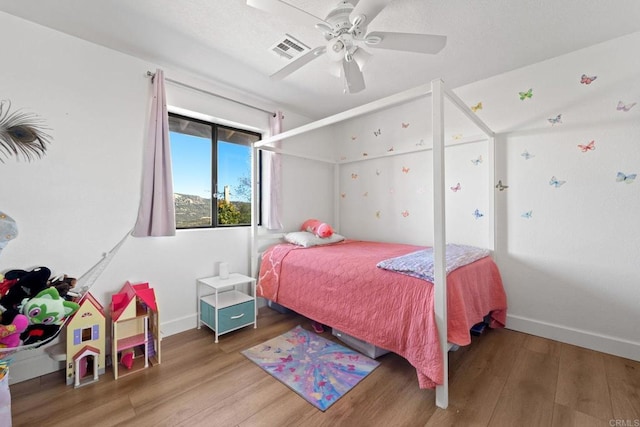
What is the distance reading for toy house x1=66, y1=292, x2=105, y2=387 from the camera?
5.43ft

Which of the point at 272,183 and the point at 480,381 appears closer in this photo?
the point at 480,381

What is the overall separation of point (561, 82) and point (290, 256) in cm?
275

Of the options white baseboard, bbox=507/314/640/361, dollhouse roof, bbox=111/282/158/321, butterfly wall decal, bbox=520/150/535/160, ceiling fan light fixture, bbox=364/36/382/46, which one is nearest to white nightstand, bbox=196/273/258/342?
dollhouse roof, bbox=111/282/158/321

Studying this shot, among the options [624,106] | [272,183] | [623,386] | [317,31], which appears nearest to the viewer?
[623,386]

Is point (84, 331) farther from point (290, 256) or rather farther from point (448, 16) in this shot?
point (448, 16)

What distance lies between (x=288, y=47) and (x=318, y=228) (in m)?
1.77

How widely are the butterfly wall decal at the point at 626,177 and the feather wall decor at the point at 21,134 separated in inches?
161

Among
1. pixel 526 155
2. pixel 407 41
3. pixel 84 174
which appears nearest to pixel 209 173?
pixel 84 174

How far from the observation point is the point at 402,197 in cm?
309

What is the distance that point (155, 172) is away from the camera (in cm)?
217

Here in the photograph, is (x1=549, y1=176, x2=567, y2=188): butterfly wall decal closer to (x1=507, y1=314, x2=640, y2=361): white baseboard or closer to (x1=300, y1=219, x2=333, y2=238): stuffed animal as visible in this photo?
(x1=507, y1=314, x2=640, y2=361): white baseboard

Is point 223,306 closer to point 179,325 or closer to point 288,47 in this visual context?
point 179,325

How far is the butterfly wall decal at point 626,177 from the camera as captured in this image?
1903 millimetres

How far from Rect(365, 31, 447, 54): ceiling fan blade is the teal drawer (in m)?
Result: 2.23
